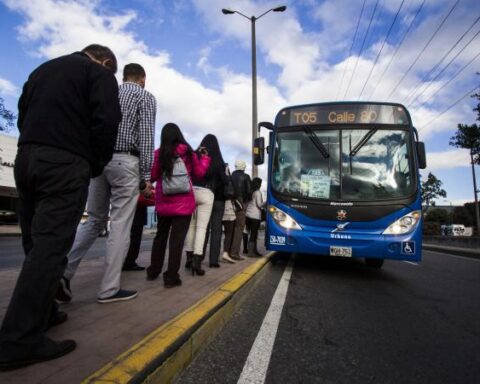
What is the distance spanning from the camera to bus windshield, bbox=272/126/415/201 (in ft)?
19.3

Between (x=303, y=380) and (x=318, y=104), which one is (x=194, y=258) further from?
(x=318, y=104)

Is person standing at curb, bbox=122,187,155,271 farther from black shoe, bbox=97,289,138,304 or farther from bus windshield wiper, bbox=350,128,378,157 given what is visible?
bus windshield wiper, bbox=350,128,378,157

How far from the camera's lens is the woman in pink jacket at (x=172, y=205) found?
3.78m

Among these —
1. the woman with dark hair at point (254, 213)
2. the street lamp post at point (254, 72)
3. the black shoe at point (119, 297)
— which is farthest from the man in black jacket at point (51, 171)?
the street lamp post at point (254, 72)

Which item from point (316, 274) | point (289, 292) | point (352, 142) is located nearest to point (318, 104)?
point (352, 142)

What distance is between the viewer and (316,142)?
6.37 meters

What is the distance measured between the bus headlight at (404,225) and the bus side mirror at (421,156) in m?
1.10

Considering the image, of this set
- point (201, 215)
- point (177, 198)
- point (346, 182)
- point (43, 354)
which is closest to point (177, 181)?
point (177, 198)

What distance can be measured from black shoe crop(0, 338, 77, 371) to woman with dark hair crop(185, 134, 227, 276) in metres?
2.69

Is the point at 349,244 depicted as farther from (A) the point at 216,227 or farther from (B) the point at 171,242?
(B) the point at 171,242

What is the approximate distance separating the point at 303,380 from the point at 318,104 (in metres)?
5.40

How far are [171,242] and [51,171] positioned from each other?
2.00 metres

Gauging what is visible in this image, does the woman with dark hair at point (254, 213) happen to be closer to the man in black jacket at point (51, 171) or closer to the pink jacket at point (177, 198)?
the pink jacket at point (177, 198)

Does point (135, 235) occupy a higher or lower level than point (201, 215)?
lower
